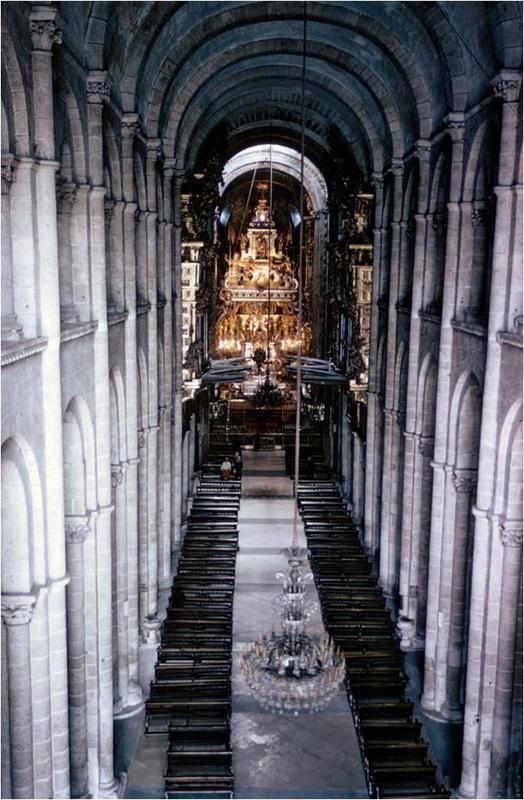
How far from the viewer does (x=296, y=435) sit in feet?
43.1

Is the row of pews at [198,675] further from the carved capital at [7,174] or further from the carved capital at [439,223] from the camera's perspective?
the carved capital at [439,223]

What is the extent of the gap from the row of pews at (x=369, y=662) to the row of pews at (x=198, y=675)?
262cm

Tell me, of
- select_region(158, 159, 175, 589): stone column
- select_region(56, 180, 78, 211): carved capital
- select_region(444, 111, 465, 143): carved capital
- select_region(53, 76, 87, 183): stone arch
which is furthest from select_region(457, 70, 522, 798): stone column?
select_region(158, 159, 175, 589): stone column

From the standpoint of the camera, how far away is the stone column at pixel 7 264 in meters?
11.1

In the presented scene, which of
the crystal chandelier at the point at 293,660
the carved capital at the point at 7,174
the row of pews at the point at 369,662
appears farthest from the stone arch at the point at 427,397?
the carved capital at the point at 7,174

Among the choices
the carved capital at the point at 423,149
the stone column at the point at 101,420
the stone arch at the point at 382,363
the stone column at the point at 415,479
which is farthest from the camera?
the stone arch at the point at 382,363

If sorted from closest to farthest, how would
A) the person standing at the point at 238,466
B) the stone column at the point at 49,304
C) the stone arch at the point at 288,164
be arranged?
the stone column at the point at 49,304
the person standing at the point at 238,466
the stone arch at the point at 288,164

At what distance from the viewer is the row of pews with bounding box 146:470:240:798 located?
1558 centimetres

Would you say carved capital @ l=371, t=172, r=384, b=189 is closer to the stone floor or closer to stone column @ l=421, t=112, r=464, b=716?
stone column @ l=421, t=112, r=464, b=716

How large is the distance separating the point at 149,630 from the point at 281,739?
17.8ft

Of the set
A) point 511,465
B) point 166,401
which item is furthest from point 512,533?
point 166,401

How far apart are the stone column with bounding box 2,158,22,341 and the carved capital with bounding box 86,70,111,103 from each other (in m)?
4.13

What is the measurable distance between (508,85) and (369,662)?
12.3 m

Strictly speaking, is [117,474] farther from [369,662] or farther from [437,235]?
[437,235]
